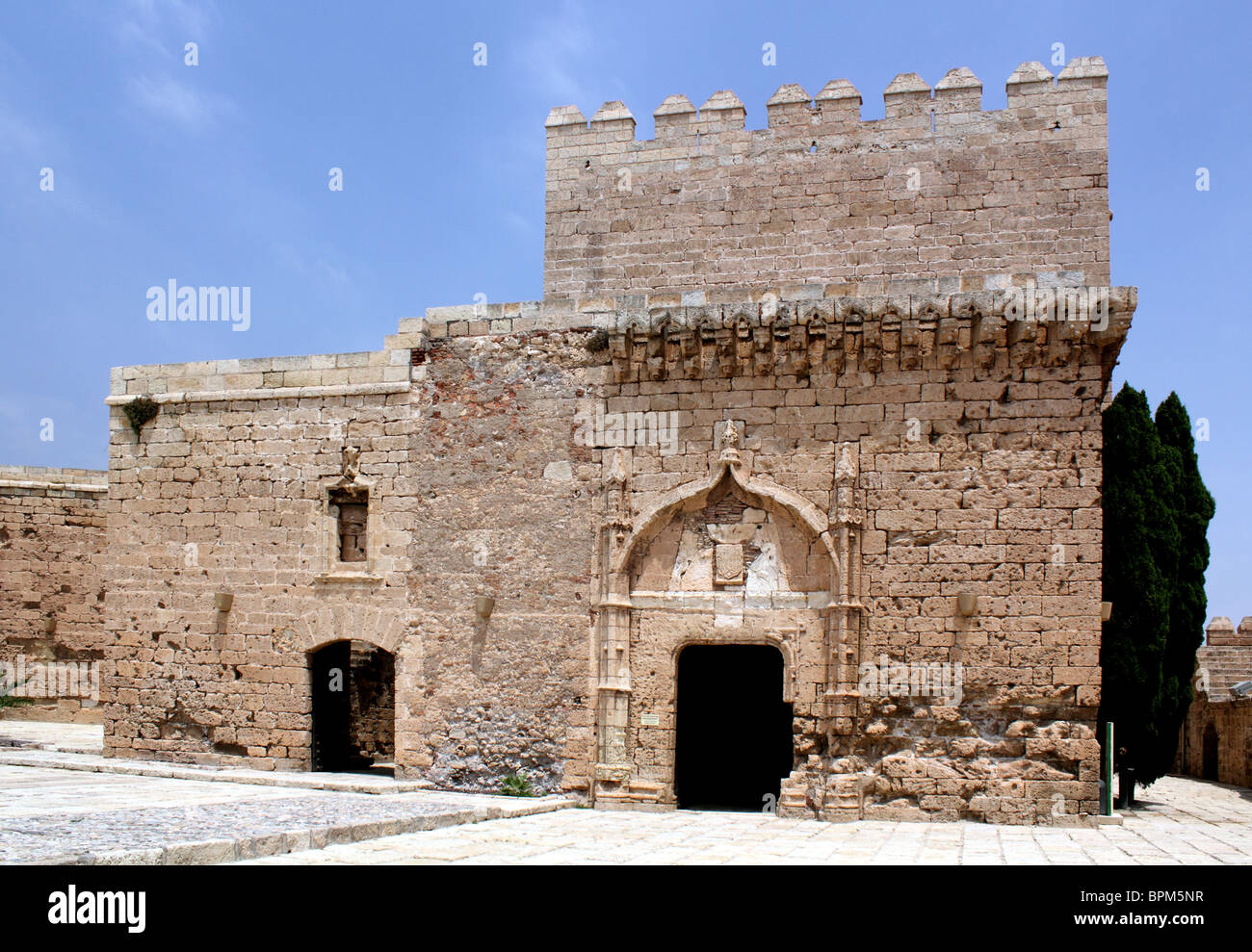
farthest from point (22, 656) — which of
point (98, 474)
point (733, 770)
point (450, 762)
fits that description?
point (733, 770)

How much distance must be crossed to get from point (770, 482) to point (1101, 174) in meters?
5.44

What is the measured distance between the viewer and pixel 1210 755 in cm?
2128

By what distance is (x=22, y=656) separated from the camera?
1841cm

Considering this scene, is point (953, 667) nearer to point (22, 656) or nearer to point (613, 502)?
point (613, 502)

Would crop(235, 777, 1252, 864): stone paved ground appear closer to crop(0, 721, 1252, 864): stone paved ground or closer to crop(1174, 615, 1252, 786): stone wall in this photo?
crop(0, 721, 1252, 864): stone paved ground

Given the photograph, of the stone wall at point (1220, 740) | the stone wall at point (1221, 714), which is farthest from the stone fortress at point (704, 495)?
the stone wall at point (1221, 714)

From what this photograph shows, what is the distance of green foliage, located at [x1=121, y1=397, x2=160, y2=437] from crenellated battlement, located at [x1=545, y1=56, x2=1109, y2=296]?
15.8 feet

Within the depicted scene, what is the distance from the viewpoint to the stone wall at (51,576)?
18438mm

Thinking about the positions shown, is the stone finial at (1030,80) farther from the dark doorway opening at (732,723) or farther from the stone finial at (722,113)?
the dark doorway opening at (732,723)

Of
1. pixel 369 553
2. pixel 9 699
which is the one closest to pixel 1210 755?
A: pixel 369 553

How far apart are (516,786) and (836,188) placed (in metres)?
7.61

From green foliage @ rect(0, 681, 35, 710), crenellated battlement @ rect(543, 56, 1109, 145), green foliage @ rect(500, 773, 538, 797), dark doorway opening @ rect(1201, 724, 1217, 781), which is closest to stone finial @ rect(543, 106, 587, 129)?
crenellated battlement @ rect(543, 56, 1109, 145)

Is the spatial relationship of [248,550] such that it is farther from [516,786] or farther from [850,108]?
[850,108]

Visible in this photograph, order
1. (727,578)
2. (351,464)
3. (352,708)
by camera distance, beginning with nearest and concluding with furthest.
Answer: (727,578)
(351,464)
(352,708)
